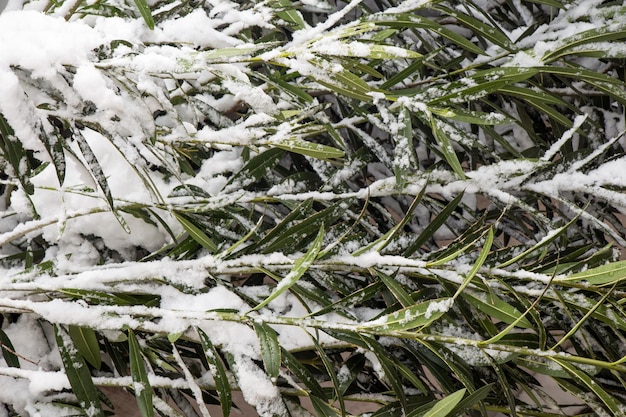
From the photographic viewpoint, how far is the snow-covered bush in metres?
0.40

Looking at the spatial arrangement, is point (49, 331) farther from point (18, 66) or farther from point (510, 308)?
point (510, 308)

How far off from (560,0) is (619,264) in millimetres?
267

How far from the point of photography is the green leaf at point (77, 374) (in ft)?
1.50

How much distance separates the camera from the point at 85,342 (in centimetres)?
47

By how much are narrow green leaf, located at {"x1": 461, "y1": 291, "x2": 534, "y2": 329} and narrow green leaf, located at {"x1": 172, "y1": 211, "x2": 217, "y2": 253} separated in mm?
186

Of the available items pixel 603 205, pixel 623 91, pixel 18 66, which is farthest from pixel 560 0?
pixel 18 66

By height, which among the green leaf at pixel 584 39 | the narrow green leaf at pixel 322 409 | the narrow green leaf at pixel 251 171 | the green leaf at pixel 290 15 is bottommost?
the narrow green leaf at pixel 322 409

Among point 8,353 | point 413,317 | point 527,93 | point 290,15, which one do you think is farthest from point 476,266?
point 8,353

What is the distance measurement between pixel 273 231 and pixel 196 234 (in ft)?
0.19

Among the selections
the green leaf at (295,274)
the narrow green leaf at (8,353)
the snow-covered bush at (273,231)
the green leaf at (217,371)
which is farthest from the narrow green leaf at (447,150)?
the narrow green leaf at (8,353)

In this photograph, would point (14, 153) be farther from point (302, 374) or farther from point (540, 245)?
point (540, 245)

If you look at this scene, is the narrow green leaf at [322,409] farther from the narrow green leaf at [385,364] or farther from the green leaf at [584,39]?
the green leaf at [584,39]

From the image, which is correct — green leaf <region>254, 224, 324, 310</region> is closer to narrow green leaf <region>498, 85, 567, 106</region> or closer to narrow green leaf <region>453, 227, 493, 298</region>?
narrow green leaf <region>453, 227, 493, 298</region>

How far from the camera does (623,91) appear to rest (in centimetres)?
51
